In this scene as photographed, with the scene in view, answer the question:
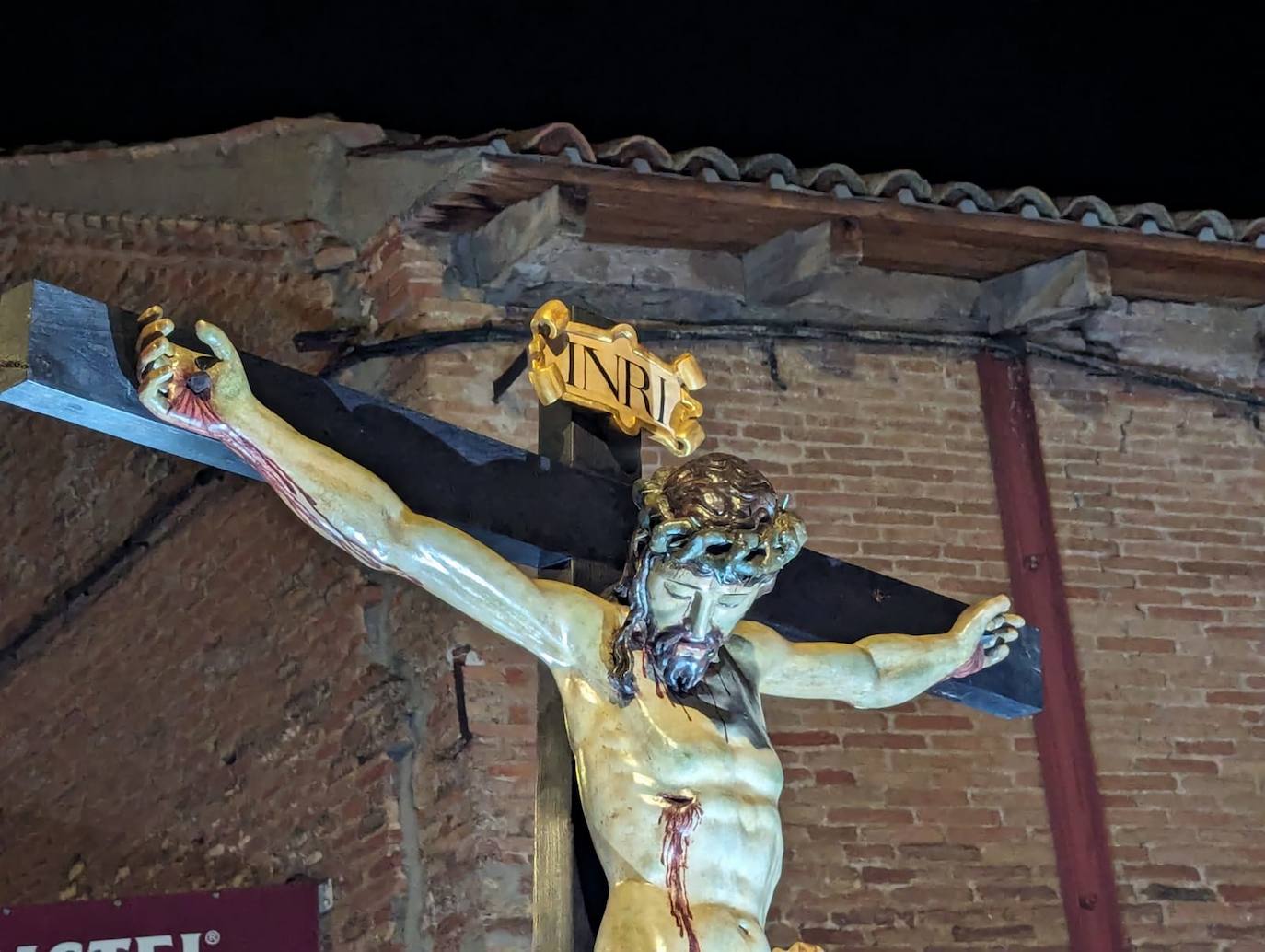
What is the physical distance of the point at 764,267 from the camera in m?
5.35

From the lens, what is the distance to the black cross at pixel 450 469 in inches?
91.7

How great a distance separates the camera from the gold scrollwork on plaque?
2902 millimetres

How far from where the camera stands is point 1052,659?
5250 mm

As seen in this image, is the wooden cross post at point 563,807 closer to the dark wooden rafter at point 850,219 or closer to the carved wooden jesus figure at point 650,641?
the carved wooden jesus figure at point 650,641

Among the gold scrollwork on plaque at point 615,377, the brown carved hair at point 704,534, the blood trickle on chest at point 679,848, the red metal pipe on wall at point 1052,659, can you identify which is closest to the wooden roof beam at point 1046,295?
the red metal pipe on wall at point 1052,659

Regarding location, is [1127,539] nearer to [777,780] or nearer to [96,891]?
[777,780]

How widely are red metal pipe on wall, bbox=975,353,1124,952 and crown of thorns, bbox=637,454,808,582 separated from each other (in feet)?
9.06

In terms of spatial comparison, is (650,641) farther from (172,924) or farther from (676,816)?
(172,924)

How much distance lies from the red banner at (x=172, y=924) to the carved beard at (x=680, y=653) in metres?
2.50

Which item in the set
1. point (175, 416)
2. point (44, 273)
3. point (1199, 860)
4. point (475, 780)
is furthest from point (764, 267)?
point (175, 416)

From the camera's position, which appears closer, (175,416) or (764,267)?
(175,416)

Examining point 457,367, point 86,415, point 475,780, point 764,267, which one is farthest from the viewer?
point 764,267

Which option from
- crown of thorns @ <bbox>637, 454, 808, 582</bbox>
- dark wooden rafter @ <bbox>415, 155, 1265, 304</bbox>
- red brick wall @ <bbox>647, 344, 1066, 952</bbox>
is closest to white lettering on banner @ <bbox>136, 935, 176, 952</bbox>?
red brick wall @ <bbox>647, 344, 1066, 952</bbox>

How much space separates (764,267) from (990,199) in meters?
0.73
